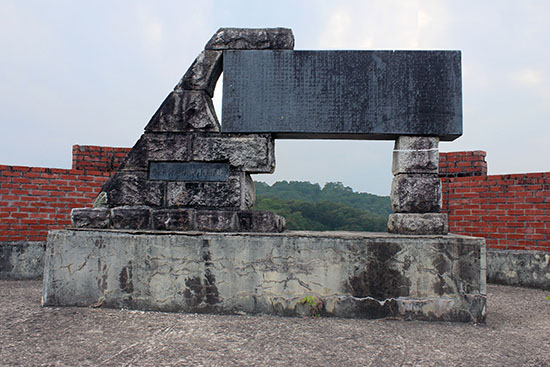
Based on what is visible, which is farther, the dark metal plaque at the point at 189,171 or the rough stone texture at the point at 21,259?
the rough stone texture at the point at 21,259

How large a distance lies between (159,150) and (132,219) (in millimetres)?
672

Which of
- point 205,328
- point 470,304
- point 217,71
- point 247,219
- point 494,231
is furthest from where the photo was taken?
point 494,231

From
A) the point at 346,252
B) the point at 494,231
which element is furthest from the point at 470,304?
the point at 494,231

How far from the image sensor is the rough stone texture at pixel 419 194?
3305 mm

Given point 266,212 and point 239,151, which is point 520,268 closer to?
point 266,212

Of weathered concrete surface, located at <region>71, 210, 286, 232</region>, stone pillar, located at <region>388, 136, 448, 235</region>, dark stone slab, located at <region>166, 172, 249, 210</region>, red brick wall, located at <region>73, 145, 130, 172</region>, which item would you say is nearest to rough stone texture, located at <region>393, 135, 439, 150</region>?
stone pillar, located at <region>388, 136, 448, 235</region>

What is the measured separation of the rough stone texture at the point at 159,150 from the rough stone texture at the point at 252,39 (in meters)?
0.95

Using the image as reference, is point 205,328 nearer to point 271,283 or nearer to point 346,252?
point 271,283

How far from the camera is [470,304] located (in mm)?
3004

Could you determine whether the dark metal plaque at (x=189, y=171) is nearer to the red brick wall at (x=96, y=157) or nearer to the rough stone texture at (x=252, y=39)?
the rough stone texture at (x=252, y=39)

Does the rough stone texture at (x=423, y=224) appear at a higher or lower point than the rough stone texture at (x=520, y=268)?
higher

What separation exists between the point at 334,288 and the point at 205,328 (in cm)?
108

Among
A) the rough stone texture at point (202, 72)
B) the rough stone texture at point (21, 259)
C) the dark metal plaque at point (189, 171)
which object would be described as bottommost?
the rough stone texture at point (21, 259)

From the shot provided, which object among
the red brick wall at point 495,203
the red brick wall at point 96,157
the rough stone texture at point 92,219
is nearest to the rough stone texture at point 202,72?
the rough stone texture at point 92,219
